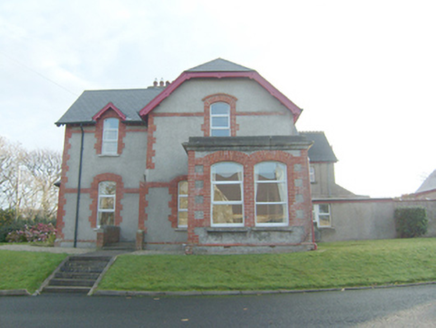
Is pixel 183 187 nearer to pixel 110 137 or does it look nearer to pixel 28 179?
pixel 110 137

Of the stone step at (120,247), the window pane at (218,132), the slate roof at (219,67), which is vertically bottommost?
the stone step at (120,247)

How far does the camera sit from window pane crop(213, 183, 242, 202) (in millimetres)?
13234

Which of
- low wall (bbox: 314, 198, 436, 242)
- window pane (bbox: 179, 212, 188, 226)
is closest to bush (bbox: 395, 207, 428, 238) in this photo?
low wall (bbox: 314, 198, 436, 242)

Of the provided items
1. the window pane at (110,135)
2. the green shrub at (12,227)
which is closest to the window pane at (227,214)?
the window pane at (110,135)

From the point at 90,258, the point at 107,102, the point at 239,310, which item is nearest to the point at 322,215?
the point at 90,258

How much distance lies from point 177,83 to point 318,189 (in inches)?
805

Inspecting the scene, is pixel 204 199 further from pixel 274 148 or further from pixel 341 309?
pixel 341 309

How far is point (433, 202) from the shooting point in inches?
803

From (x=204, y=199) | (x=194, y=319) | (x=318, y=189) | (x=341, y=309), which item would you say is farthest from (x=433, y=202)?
(x=194, y=319)

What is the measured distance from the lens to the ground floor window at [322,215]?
21797 mm

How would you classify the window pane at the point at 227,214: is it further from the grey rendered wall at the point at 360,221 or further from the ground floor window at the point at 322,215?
the ground floor window at the point at 322,215

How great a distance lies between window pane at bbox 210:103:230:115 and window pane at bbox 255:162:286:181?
4.37 meters

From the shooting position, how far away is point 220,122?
54.9 feet

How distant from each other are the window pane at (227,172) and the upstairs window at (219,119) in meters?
3.33
